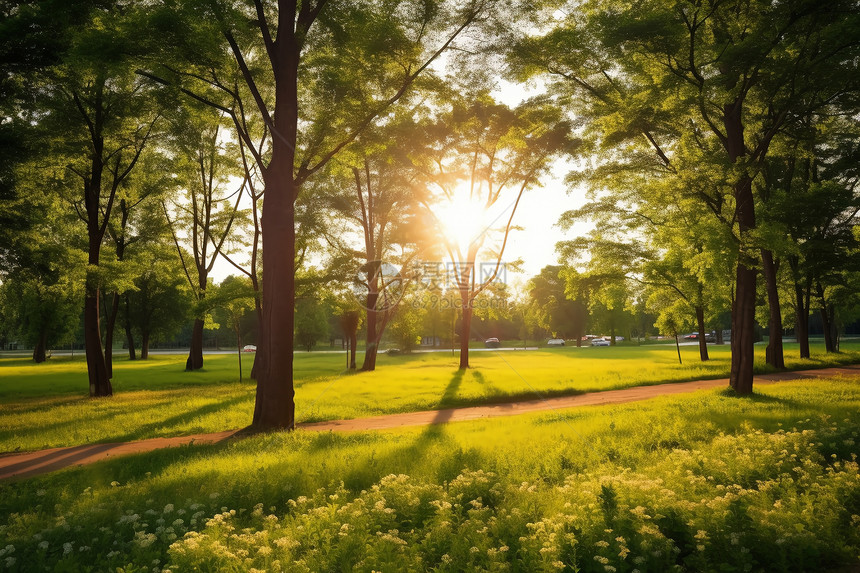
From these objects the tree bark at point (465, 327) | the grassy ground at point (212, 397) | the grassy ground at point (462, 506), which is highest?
the tree bark at point (465, 327)

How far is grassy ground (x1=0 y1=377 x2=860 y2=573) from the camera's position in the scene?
4.65m

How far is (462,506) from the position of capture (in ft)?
20.2

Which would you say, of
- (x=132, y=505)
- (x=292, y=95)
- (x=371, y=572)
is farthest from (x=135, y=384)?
(x=371, y=572)

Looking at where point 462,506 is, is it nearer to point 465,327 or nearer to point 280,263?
point 280,263

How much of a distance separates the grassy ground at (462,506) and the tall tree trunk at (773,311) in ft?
56.7

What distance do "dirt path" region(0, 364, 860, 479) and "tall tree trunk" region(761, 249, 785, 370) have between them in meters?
2.49

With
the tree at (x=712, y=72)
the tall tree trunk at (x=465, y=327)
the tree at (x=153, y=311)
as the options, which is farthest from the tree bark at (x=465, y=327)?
the tree at (x=153, y=311)

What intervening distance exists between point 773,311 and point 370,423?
23688mm

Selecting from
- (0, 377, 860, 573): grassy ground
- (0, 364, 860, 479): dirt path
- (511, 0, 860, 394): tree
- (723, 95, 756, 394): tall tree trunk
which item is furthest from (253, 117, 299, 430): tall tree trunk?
(723, 95, 756, 394): tall tree trunk

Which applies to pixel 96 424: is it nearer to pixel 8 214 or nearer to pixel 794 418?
pixel 8 214

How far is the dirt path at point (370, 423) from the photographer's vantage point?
10039mm

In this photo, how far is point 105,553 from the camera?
17.0 feet

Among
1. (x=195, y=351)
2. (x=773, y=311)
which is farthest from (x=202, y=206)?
(x=773, y=311)

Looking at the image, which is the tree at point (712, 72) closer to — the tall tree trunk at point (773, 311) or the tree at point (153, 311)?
the tall tree trunk at point (773, 311)
